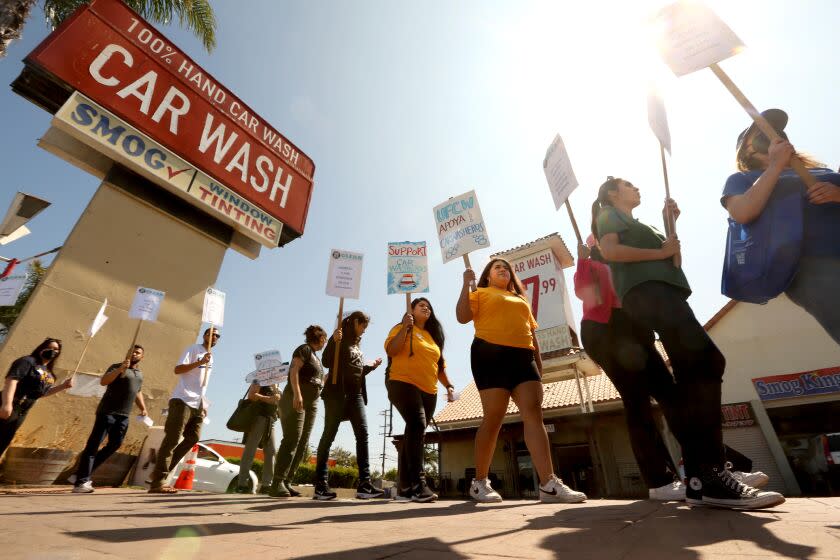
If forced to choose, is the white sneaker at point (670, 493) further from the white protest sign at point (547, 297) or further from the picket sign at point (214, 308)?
the white protest sign at point (547, 297)

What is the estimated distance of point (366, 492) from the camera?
3631mm

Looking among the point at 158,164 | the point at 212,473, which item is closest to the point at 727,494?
the point at 158,164

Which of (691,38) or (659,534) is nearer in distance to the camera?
(659,534)

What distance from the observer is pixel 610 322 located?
276 centimetres

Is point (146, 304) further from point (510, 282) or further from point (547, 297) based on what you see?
point (547, 297)

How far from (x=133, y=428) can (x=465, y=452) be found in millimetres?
12139

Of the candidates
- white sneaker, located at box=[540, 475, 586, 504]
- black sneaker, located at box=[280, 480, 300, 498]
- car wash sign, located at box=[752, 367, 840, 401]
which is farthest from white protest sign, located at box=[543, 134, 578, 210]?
car wash sign, located at box=[752, 367, 840, 401]

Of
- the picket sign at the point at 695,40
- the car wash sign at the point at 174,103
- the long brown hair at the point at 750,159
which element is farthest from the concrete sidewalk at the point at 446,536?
the car wash sign at the point at 174,103

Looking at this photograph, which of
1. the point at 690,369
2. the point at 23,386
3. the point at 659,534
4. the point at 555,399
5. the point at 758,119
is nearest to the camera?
the point at 659,534

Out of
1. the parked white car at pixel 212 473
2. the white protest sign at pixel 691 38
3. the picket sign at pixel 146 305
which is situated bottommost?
the parked white car at pixel 212 473

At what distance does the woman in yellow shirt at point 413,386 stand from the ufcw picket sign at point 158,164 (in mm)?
5368

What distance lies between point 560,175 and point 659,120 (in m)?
0.84

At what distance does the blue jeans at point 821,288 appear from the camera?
174 cm

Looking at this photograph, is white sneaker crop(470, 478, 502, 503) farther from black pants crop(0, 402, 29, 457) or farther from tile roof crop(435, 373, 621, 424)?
tile roof crop(435, 373, 621, 424)
